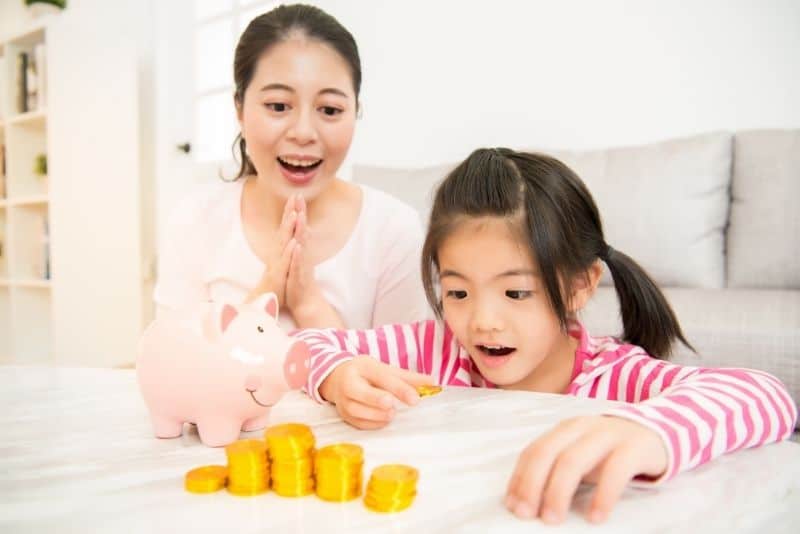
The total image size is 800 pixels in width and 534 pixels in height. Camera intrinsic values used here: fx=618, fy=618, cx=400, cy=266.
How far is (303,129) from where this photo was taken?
112cm

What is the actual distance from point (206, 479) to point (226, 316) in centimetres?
15

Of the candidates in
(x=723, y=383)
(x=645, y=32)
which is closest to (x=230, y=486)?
(x=723, y=383)

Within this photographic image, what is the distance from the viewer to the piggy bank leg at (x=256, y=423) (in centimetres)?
55

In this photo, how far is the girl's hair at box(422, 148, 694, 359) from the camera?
0.80 meters

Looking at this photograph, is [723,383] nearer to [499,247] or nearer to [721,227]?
[499,247]

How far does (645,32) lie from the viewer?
1994mm

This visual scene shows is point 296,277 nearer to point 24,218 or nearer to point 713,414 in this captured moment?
point 713,414

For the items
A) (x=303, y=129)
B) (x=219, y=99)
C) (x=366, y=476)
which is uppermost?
(x=219, y=99)

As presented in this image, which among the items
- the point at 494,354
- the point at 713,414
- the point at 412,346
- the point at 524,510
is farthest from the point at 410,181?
the point at 524,510

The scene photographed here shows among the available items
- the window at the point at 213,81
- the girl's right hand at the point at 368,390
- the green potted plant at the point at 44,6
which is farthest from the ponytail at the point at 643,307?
the green potted plant at the point at 44,6

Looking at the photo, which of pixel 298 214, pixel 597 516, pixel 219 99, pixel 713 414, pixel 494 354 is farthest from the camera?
pixel 219 99

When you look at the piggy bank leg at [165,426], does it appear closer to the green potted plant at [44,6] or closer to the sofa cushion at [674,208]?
the sofa cushion at [674,208]

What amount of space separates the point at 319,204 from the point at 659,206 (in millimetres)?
1014

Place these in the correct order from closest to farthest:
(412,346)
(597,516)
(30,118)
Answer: (597,516) < (412,346) < (30,118)
